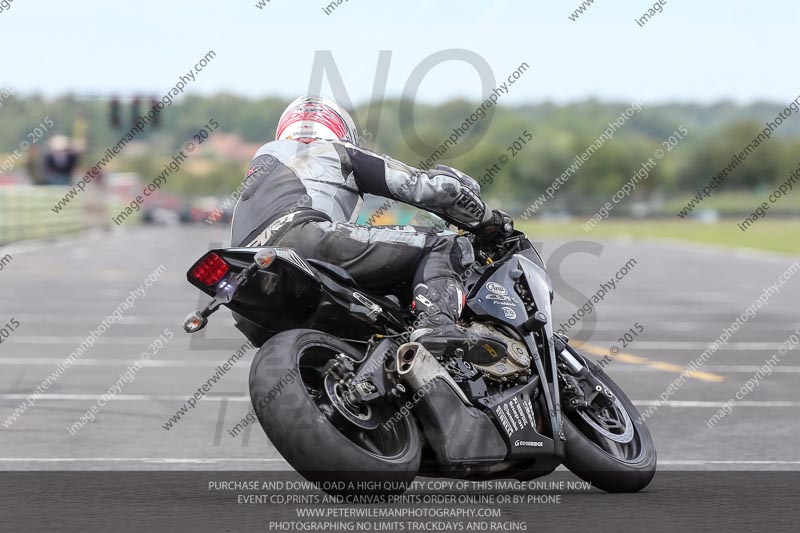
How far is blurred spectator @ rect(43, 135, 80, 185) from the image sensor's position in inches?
3041

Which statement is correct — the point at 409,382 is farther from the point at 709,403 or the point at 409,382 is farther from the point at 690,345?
the point at 690,345

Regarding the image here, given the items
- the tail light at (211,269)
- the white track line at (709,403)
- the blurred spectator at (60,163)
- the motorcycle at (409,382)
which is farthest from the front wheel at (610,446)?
the blurred spectator at (60,163)

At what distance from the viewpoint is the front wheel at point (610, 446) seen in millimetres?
6641

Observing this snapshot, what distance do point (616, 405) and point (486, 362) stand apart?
1.06m

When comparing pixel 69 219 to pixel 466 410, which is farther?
pixel 69 219

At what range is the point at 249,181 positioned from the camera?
22.1 ft

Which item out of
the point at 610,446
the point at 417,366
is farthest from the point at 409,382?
the point at 610,446

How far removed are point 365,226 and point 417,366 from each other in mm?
825

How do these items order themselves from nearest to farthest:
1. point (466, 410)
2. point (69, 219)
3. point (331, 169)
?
point (466, 410) → point (331, 169) → point (69, 219)

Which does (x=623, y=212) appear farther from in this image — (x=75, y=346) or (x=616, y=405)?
(x=616, y=405)

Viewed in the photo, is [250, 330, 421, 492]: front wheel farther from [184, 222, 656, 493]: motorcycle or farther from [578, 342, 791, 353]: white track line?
[578, 342, 791, 353]: white track line

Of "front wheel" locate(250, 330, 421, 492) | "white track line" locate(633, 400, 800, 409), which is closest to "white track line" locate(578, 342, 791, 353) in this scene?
"white track line" locate(633, 400, 800, 409)

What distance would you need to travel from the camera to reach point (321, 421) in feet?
18.3

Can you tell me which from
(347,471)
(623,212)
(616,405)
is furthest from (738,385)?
(623,212)
